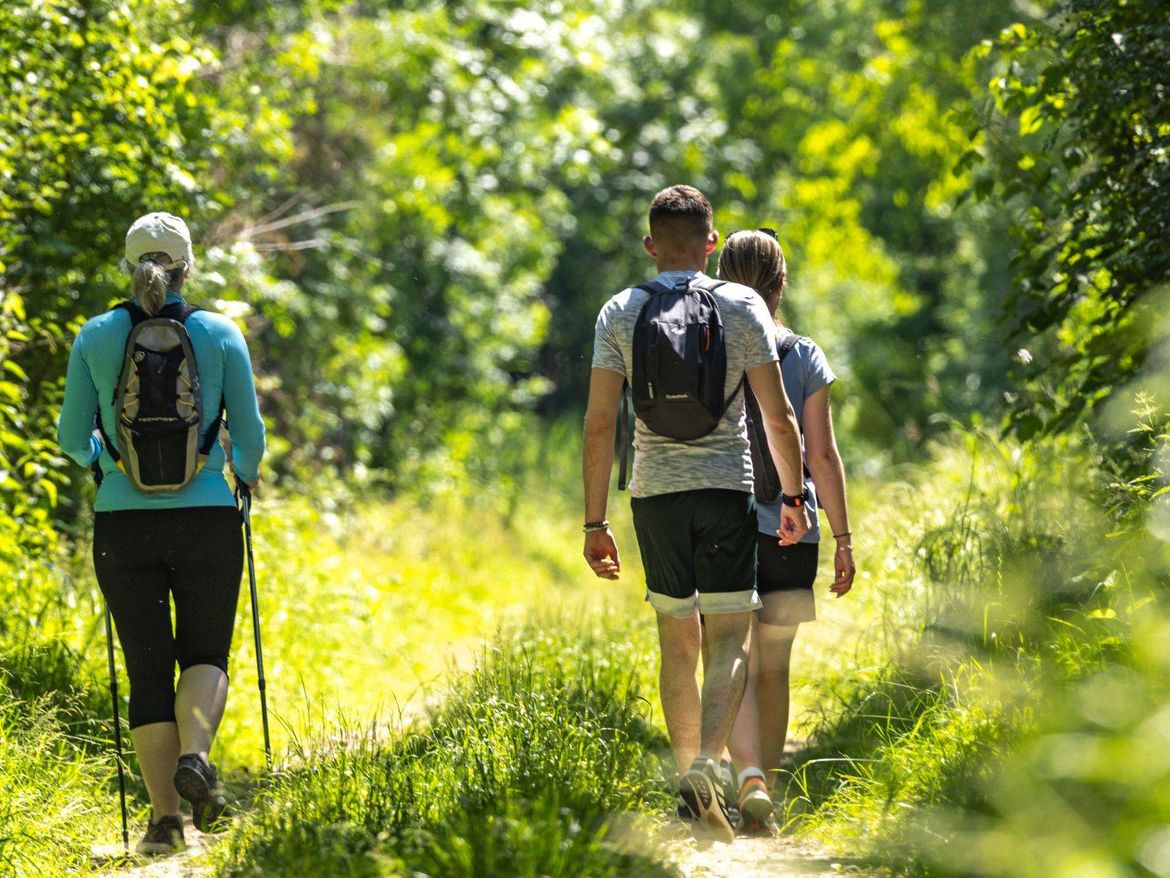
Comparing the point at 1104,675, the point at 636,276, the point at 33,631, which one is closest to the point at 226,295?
the point at 33,631

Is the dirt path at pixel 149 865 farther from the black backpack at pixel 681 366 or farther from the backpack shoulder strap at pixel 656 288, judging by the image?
the backpack shoulder strap at pixel 656 288

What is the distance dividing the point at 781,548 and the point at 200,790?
6.70 ft

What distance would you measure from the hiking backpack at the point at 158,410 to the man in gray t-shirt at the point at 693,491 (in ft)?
4.17

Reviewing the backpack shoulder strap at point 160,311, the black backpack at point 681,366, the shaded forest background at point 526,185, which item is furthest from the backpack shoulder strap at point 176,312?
the shaded forest background at point 526,185

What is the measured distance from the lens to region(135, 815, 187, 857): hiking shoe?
4648 millimetres

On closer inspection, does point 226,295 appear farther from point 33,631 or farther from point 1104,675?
point 1104,675

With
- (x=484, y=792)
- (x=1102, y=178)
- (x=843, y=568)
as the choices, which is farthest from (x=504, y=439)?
(x=484, y=792)

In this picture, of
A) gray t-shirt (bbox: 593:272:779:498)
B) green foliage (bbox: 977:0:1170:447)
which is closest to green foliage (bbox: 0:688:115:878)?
gray t-shirt (bbox: 593:272:779:498)

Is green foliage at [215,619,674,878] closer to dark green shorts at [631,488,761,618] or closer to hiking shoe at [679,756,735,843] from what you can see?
hiking shoe at [679,756,735,843]

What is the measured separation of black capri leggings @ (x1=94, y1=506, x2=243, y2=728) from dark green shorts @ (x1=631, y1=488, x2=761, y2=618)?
54.2 inches

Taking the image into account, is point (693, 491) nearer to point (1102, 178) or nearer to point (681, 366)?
point (681, 366)

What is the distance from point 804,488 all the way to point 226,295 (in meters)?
4.29

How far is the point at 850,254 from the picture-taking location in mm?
24078

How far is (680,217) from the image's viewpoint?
4.64 m
